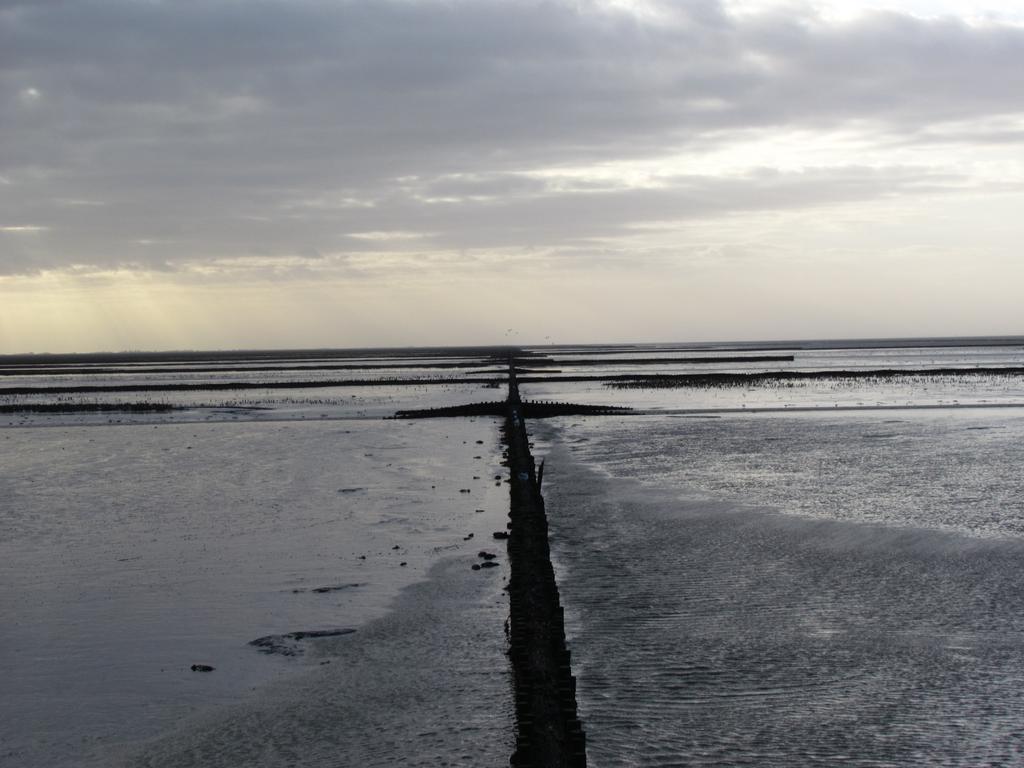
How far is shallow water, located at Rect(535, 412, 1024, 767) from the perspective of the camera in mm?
9547

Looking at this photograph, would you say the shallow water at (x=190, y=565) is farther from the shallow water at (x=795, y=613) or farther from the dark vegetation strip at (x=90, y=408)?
the dark vegetation strip at (x=90, y=408)

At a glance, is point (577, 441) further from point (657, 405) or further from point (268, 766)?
point (268, 766)

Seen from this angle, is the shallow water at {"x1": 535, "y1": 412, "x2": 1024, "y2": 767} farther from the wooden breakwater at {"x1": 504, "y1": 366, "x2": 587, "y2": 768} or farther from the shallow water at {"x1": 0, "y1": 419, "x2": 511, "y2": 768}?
the shallow water at {"x1": 0, "y1": 419, "x2": 511, "y2": 768}

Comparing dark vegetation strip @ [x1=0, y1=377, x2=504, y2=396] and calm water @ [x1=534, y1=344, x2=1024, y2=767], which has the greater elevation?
dark vegetation strip @ [x1=0, y1=377, x2=504, y2=396]

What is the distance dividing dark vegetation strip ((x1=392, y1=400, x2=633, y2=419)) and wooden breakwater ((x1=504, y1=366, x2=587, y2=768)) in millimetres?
30216

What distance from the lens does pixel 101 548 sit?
18.2 metres

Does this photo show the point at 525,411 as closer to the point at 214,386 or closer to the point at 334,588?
the point at 334,588

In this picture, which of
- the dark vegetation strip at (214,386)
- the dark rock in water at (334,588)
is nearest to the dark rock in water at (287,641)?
the dark rock in water at (334,588)

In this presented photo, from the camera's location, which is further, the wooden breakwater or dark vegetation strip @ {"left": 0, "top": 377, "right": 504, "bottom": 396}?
dark vegetation strip @ {"left": 0, "top": 377, "right": 504, "bottom": 396}

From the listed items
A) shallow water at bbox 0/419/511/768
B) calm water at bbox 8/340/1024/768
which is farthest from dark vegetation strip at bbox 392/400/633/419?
calm water at bbox 8/340/1024/768

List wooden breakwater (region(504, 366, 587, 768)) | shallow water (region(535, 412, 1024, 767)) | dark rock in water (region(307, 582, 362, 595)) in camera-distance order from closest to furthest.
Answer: wooden breakwater (region(504, 366, 587, 768)) → shallow water (region(535, 412, 1024, 767)) → dark rock in water (region(307, 582, 362, 595))

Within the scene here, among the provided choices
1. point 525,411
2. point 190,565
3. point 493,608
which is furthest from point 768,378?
point 493,608

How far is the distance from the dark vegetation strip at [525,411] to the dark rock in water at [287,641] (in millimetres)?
33481

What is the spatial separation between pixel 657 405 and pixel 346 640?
134 feet
